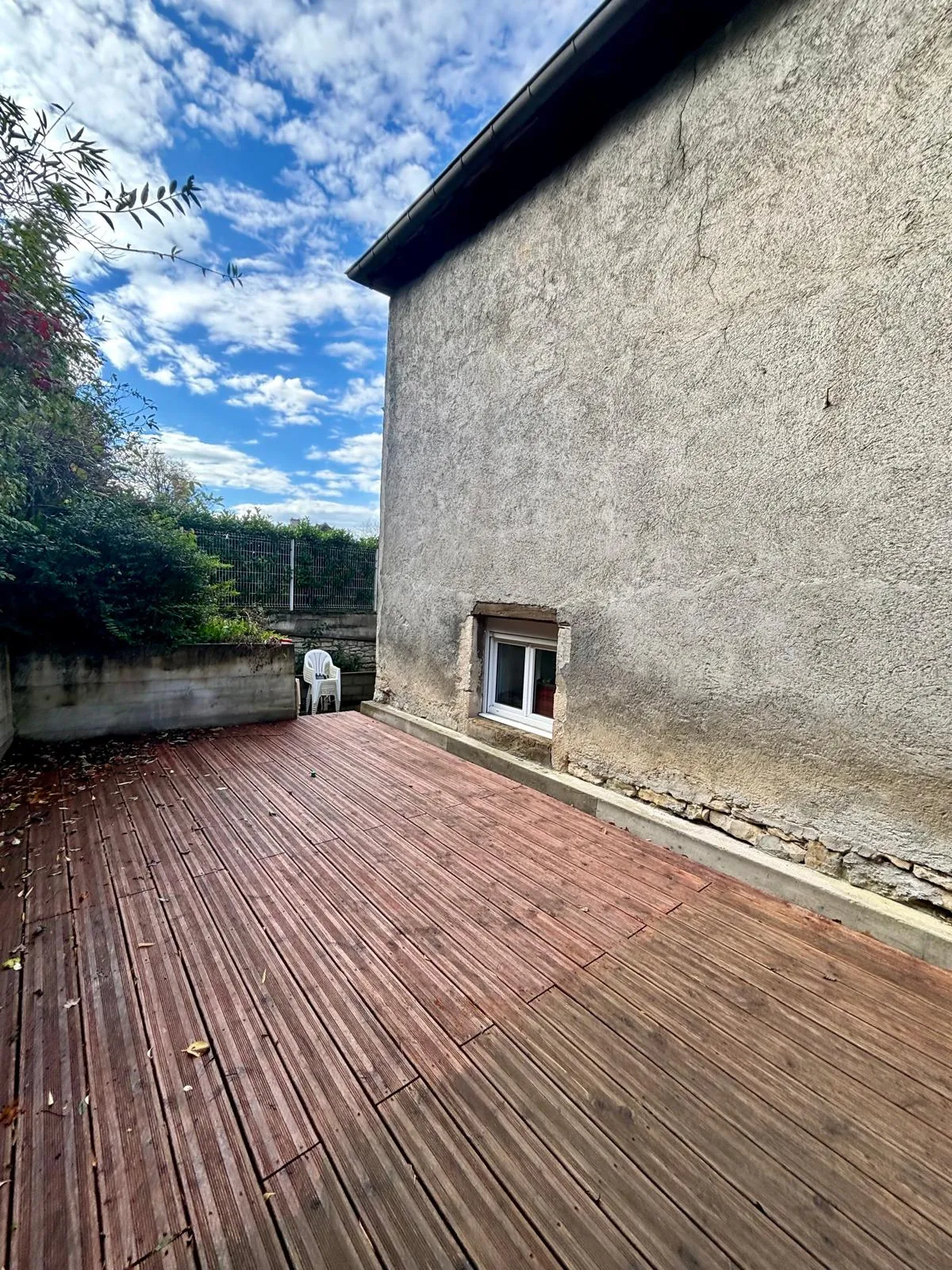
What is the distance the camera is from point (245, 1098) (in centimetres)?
135

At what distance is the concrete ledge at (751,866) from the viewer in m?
2.03

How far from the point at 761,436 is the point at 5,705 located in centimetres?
546

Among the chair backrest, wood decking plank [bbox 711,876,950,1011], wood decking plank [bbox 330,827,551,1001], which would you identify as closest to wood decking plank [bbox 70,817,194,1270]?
wood decking plank [bbox 330,827,551,1001]

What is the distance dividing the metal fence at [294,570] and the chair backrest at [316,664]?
1.96 meters

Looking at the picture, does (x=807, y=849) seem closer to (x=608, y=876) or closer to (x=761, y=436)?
(x=608, y=876)

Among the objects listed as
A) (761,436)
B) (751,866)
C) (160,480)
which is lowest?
(751,866)

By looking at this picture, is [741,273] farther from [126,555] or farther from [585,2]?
[126,555]

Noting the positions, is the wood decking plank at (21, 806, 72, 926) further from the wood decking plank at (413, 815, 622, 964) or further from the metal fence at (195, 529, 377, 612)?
the metal fence at (195, 529, 377, 612)

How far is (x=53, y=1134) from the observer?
124 centimetres

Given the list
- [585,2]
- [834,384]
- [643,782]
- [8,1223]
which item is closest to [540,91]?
[585,2]

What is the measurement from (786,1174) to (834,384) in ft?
9.45

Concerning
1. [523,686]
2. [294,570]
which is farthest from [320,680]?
[523,686]

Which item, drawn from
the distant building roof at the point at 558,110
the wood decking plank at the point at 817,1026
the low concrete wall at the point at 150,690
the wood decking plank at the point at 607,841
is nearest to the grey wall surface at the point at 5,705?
the low concrete wall at the point at 150,690

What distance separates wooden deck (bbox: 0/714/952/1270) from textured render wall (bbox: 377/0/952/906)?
29.3 inches
